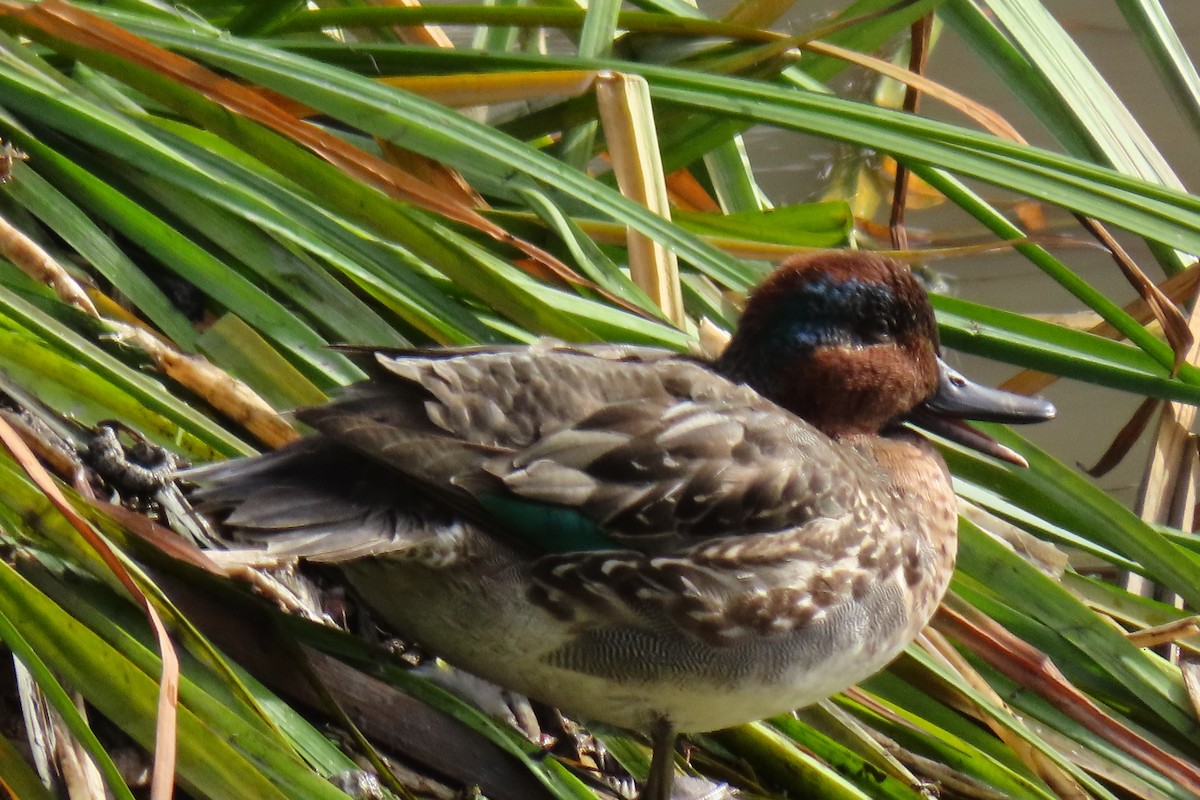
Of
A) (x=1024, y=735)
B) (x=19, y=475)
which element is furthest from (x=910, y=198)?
(x=19, y=475)

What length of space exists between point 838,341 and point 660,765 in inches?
32.7

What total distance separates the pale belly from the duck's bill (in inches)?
24.4

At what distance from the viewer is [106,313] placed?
252 cm

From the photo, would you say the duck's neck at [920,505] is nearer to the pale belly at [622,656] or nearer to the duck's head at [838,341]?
the duck's head at [838,341]

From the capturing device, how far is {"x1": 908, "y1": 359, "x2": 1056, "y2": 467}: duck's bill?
2725mm

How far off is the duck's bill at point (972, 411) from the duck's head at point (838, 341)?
3 cm

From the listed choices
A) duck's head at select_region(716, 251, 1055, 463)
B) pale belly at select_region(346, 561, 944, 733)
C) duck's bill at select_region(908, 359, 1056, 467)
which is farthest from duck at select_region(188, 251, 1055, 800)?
duck's bill at select_region(908, 359, 1056, 467)

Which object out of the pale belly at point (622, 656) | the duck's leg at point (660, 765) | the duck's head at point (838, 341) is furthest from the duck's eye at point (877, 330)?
the duck's leg at point (660, 765)

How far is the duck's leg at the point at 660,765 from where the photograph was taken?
2.25m

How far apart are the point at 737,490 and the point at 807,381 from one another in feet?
1.51

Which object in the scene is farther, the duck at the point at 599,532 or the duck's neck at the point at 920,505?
the duck's neck at the point at 920,505

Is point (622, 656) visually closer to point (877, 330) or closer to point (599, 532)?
point (599, 532)

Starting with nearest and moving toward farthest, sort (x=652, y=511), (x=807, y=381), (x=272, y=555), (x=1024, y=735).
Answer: (x=272, y=555)
(x=652, y=511)
(x=1024, y=735)
(x=807, y=381)

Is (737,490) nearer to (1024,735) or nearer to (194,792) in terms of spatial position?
(1024,735)
